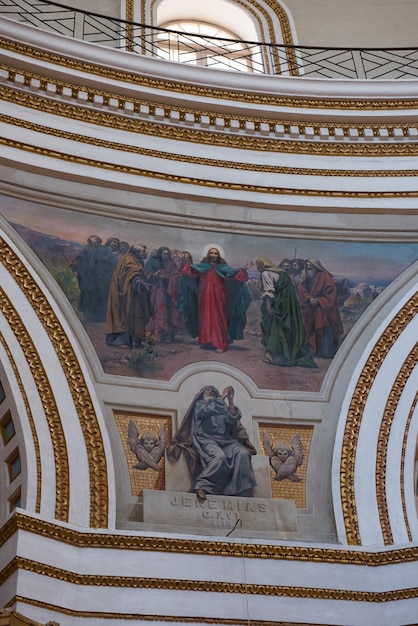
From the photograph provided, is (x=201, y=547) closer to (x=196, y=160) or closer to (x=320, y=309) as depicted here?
(x=320, y=309)

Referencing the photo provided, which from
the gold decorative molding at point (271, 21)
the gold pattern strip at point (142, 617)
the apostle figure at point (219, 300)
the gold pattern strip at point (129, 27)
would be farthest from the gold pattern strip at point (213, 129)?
the gold pattern strip at point (142, 617)

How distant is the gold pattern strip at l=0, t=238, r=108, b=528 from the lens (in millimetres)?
8234

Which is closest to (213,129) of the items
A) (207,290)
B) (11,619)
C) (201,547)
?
(207,290)

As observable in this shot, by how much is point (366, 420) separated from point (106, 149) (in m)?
3.60

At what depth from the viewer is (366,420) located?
30.4ft

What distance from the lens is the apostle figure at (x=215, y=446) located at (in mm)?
8797

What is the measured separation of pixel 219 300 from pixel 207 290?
0.15 m

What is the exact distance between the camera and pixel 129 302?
959 cm

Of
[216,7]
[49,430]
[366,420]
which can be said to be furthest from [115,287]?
[216,7]

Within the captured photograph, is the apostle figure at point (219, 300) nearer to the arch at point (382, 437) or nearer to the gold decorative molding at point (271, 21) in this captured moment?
the arch at point (382, 437)

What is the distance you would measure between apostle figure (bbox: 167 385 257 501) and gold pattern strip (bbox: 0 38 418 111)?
3163 millimetres

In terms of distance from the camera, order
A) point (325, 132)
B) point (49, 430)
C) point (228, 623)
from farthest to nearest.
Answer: point (325, 132), point (49, 430), point (228, 623)

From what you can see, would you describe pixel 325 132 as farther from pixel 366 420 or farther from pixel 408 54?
pixel 366 420

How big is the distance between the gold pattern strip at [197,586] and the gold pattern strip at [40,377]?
52 centimetres
